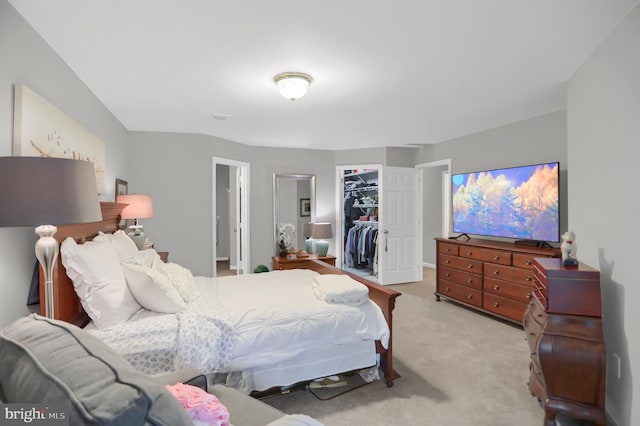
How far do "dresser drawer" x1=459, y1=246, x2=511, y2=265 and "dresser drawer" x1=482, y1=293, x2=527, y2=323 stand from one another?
42cm

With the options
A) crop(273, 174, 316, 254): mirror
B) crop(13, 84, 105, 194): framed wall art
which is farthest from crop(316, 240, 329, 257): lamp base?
crop(13, 84, 105, 194): framed wall art

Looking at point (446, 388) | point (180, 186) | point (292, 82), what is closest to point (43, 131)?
point (292, 82)

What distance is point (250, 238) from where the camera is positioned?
5.18 m

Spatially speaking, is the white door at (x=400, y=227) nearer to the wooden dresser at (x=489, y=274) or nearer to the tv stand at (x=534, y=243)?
the wooden dresser at (x=489, y=274)

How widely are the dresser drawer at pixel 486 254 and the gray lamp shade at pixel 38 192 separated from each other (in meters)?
3.84

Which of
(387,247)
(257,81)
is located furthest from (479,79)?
(387,247)

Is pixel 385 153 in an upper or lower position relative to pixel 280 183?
upper

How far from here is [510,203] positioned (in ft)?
12.4

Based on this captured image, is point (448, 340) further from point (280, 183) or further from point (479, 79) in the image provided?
point (280, 183)

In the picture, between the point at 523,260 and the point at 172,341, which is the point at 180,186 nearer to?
the point at 172,341

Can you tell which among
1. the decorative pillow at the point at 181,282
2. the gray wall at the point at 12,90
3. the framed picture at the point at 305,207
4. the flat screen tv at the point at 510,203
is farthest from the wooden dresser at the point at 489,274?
the gray wall at the point at 12,90

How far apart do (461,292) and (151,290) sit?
3671mm

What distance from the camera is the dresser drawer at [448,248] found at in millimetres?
4298

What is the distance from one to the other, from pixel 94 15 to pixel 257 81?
114 centimetres
